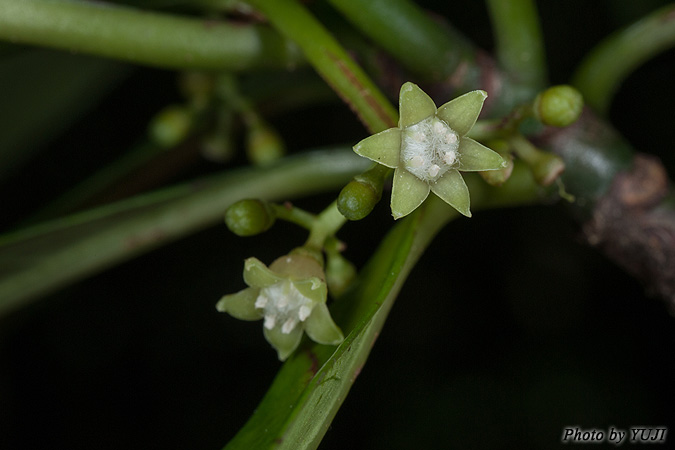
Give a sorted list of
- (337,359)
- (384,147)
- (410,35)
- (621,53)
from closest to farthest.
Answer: (337,359)
(384,147)
(410,35)
(621,53)

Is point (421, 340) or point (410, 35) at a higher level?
point (410, 35)

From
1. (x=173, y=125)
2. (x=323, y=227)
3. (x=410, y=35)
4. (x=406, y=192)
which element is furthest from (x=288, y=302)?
(x=173, y=125)

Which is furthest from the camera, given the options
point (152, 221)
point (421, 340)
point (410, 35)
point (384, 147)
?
point (421, 340)

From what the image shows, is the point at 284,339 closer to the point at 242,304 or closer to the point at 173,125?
the point at 242,304

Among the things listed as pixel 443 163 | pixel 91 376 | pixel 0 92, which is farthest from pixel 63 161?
pixel 443 163

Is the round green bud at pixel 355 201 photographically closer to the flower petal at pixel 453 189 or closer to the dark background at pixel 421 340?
the flower petal at pixel 453 189

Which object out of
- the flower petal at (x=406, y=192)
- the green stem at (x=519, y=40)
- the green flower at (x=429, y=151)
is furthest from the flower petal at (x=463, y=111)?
the green stem at (x=519, y=40)

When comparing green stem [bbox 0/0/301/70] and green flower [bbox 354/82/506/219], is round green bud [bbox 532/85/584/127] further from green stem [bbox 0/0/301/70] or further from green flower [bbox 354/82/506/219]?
green stem [bbox 0/0/301/70]
